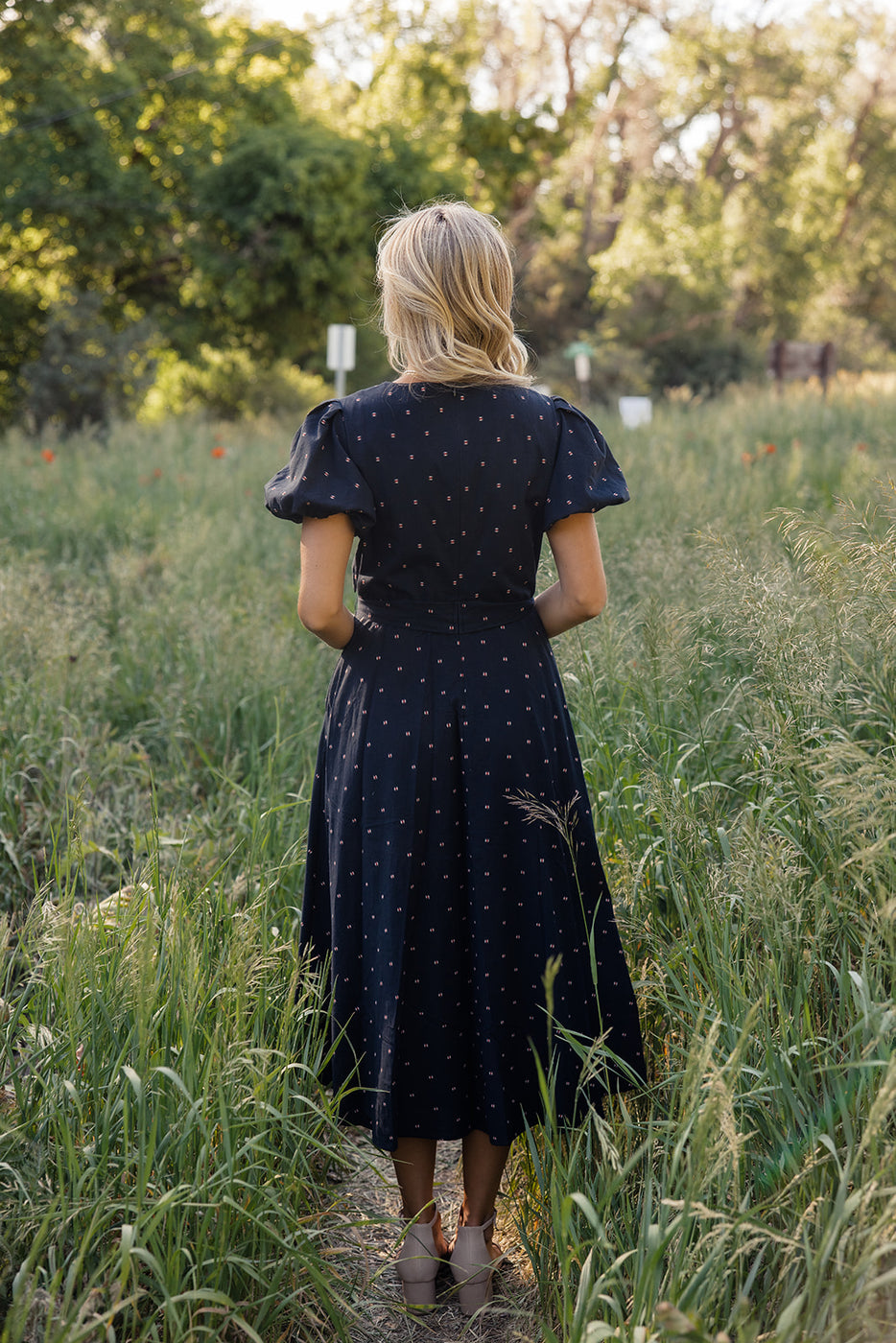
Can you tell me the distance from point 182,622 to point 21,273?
18329mm

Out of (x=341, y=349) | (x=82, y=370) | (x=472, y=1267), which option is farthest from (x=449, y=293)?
(x=82, y=370)

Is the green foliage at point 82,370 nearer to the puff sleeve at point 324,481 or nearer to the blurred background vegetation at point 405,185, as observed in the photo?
the blurred background vegetation at point 405,185

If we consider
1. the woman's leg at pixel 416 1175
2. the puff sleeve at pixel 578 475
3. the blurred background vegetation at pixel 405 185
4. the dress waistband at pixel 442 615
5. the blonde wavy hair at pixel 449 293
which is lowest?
the woman's leg at pixel 416 1175

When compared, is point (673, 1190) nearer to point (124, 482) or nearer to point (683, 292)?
point (124, 482)

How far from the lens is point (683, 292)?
82.3 ft

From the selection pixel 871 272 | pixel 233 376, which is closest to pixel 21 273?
pixel 233 376

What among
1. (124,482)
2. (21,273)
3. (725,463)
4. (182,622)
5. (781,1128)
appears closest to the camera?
(781,1128)

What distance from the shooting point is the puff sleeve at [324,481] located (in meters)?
1.95

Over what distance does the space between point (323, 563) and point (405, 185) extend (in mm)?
19511

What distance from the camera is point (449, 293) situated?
1.93 meters

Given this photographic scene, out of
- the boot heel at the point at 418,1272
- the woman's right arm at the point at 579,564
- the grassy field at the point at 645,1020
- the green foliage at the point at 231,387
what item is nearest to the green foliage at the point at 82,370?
the green foliage at the point at 231,387

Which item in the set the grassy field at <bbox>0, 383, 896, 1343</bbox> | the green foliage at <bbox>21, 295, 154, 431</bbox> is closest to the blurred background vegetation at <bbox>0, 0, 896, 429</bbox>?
the green foliage at <bbox>21, 295, 154, 431</bbox>

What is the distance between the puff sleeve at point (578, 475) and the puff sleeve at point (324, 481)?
0.35 meters

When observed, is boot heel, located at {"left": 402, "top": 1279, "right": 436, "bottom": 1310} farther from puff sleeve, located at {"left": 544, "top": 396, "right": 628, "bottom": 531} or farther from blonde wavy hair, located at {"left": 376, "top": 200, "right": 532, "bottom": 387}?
blonde wavy hair, located at {"left": 376, "top": 200, "right": 532, "bottom": 387}
